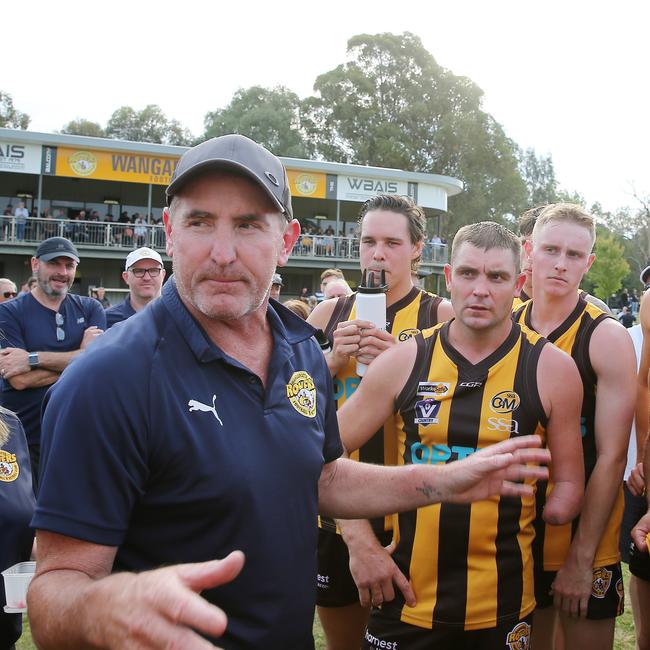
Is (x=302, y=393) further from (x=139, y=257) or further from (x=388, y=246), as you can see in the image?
(x=139, y=257)

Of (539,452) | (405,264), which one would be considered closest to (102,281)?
(405,264)

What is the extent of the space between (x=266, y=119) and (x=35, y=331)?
4441 centimetres

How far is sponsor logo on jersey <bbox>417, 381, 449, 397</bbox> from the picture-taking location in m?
2.87

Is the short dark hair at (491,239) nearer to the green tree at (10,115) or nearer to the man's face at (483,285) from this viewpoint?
the man's face at (483,285)

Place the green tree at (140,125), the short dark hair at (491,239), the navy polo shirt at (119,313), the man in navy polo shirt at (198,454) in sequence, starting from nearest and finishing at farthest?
the man in navy polo shirt at (198,454), the short dark hair at (491,239), the navy polo shirt at (119,313), the green tree at (140,125)

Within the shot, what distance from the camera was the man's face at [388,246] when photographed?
379 centimetres

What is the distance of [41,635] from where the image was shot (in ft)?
4.45

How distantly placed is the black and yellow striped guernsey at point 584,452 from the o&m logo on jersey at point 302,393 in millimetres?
1523

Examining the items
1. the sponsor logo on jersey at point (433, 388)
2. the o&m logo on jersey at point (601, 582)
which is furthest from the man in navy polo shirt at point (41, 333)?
the o&m logo on jersey at point (601, 582)

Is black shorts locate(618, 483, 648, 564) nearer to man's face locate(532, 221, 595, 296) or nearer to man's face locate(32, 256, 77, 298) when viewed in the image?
man's face locate(532, 221, 595, 296)

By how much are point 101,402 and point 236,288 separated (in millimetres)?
518

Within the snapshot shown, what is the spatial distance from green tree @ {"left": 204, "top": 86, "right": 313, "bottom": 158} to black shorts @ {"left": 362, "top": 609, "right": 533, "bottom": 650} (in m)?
45.1

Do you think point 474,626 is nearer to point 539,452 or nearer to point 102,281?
point 539,452

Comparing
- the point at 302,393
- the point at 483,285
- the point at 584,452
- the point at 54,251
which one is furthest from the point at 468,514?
Result: the point at 54,251
